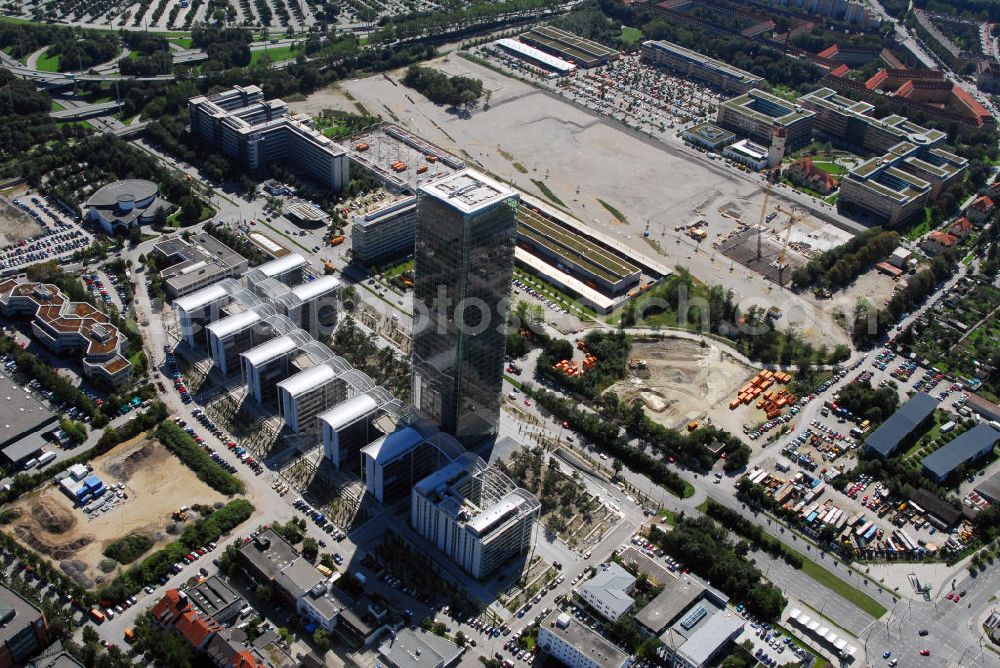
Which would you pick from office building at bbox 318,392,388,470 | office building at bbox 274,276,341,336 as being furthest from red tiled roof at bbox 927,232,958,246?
office building at bbox 318,392,388,470

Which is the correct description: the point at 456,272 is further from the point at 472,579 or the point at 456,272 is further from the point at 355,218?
the point at 355,218

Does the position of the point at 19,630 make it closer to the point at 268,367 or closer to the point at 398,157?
the point at 268,367

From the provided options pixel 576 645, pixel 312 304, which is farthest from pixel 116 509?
pixel 576 645

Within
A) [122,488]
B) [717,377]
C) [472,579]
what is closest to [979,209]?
[717,377]

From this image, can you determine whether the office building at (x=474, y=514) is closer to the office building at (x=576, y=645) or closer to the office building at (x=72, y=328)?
the office building at (x=576, y=645)

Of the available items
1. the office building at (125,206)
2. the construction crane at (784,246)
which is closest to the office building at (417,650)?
the construction crane at (784,246)

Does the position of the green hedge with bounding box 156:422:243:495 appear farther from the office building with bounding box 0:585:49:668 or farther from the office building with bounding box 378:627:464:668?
the office building with bounding box 378:627:464:668

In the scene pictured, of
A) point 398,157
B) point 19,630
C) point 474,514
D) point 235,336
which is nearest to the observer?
point 19,630
